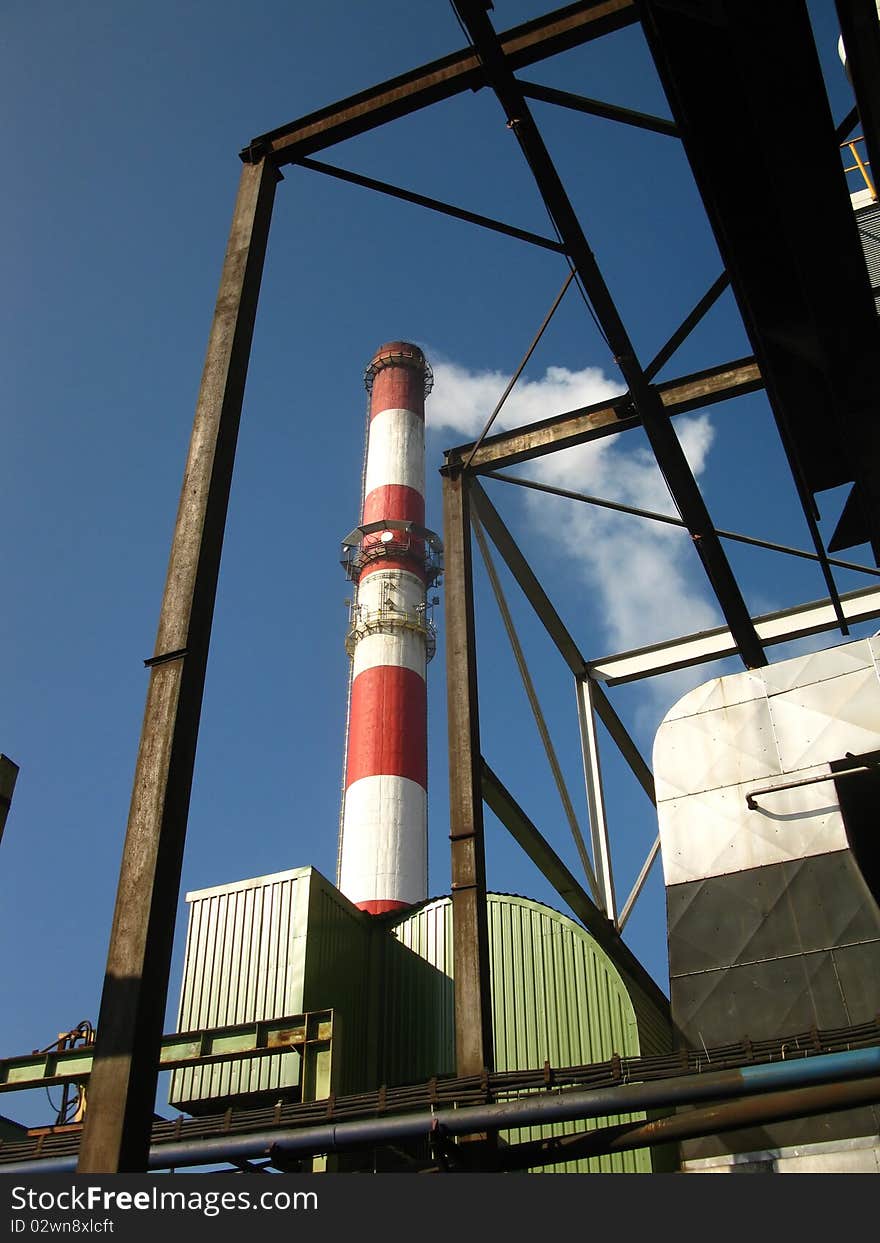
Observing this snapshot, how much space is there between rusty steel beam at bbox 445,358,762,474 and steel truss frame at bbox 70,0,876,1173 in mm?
18

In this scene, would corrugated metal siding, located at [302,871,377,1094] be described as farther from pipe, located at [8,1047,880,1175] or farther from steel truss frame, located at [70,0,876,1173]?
pipe, located at [8,1047,880,1175]

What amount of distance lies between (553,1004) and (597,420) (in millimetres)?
7982

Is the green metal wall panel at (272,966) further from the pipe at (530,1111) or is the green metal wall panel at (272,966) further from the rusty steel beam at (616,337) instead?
the rusty steel beam at (616,337)

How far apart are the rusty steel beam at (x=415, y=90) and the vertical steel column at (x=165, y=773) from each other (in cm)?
146

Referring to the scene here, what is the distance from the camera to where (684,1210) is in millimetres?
4672

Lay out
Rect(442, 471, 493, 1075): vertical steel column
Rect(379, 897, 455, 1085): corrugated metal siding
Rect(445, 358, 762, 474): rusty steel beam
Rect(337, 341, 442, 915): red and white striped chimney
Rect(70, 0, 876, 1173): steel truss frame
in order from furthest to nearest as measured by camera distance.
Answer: Rect(337, 341, 442, 915): red and white striped chimney, Rect(379, 897, 455, 1085): corrugated metal siding, Rect(445, 358, 762, 474): rusty steel beam, Rect(442, 471, 493, 1075): vertical steel column, Rect(70, 0, 876, 1173): steel truss frame

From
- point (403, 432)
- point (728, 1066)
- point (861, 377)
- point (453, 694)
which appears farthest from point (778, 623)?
point (403, 432)

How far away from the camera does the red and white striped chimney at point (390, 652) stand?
26891 millimetres

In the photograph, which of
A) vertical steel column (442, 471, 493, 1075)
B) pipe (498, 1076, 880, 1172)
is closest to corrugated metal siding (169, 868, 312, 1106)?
vertical steel column (442, 471, 493, 1075)

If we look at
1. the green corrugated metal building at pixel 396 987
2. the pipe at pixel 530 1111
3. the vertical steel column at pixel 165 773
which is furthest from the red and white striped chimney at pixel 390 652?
the vertical steel column at pixel 165 773

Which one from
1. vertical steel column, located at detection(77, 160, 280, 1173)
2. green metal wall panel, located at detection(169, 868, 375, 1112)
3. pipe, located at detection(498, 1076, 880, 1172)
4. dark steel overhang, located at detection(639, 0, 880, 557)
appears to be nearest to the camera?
vertical steel column, located at detection(77, 160, 280, 1173)

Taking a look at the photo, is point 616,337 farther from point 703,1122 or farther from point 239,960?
point 239,960

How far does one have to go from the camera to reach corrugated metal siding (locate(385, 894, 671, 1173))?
1439 centimetres

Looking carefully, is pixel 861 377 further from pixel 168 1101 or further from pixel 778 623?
pixel 168 1101
